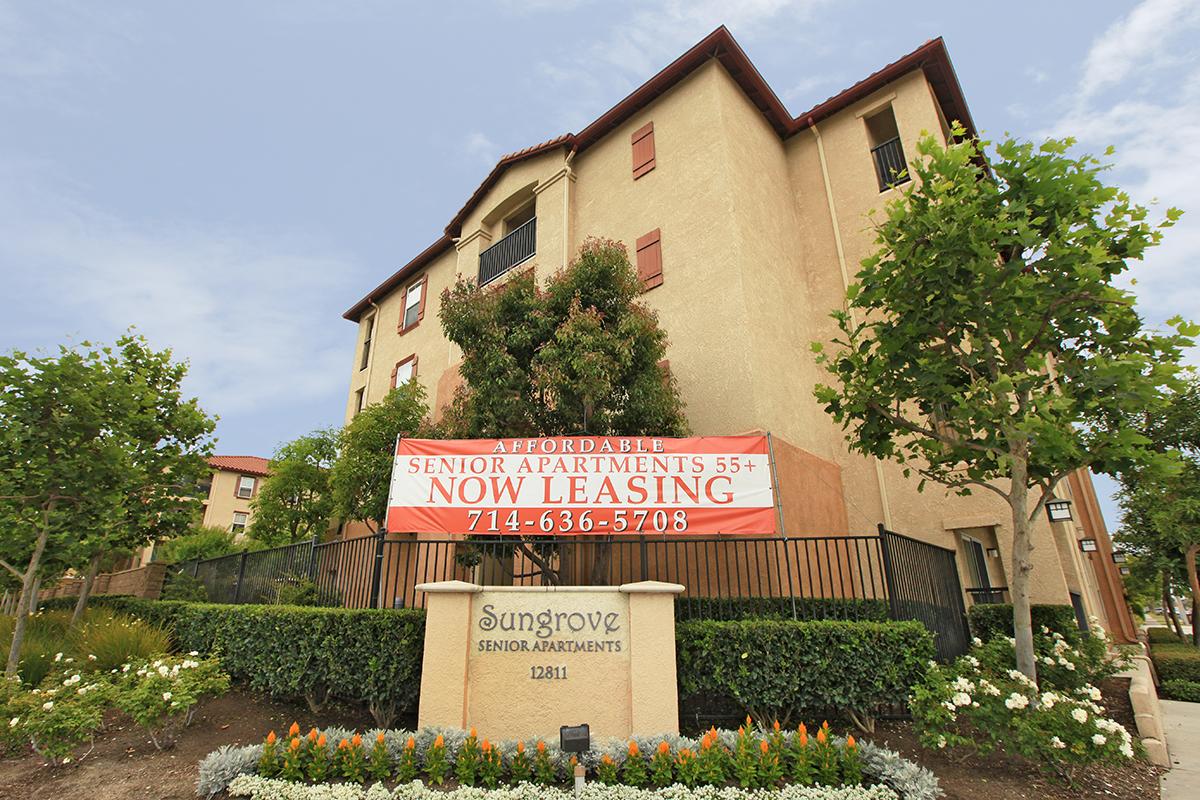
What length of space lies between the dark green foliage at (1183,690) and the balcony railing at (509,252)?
A: 1776 cm

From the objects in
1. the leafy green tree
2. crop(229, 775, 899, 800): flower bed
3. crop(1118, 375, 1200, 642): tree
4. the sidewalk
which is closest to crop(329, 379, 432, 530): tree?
the leafy green tree

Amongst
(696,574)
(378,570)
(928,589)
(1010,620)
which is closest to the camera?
(378,570)

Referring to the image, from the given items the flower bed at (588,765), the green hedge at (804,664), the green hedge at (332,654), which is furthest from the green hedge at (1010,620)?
the green hedge at (332,654)

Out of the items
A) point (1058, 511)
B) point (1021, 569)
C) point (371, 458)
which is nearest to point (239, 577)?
point (371, 458)

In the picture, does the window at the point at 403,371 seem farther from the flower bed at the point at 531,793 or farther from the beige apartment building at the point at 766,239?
the flower bed at the point at 531,793

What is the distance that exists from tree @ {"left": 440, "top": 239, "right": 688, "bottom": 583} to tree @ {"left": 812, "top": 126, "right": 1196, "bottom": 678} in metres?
3.62

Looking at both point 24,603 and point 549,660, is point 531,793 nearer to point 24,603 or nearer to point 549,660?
point 549,660

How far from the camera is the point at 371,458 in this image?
1573 centimetres

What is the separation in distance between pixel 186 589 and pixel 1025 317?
16179mm

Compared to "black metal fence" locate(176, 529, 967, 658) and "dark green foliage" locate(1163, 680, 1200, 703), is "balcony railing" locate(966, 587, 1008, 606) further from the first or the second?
"dark green foliage" locate(1163, 680, 1200, 703)

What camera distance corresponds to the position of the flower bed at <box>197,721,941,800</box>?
5203 mm

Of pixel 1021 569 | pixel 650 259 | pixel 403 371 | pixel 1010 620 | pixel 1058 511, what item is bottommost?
pixel 1010 620

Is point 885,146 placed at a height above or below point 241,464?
below

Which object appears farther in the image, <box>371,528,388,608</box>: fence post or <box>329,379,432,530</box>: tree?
<box>329,379,432,530</box>: tree
